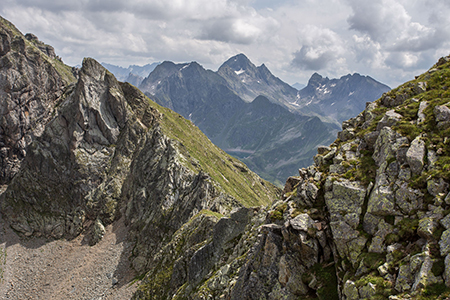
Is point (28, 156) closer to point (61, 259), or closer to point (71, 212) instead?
point (71, 212)

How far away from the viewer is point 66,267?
231 ft

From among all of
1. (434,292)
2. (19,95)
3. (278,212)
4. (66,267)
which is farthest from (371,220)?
(19,95)

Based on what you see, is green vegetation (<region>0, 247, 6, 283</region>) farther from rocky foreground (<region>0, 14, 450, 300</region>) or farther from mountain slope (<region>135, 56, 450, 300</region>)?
mountain slope (<region>135, 56, 450, 300</region>)

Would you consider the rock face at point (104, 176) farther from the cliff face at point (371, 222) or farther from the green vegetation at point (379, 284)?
the green vegetation at point (379, 284)

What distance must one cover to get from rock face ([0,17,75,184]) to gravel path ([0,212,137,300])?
49.6 m

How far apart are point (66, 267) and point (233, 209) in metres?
62.3

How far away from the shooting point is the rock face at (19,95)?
367ft

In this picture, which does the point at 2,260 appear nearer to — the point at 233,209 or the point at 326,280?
the point at 233,209

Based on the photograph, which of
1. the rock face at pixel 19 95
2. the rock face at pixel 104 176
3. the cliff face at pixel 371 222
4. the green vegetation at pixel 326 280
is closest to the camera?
the cliff face at pixel 371 222

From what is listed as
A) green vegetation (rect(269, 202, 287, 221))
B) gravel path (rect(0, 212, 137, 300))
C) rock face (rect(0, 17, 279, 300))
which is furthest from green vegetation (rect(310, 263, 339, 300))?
rock face (rect(0, 17, 279, 300))

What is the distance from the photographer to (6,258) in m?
74.6

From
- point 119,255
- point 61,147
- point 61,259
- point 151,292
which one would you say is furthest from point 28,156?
point 151,292

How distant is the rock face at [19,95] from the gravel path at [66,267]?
4961 cm

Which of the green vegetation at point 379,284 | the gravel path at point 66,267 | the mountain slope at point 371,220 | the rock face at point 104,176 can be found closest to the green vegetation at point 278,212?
the mountain slope at point 371,220
